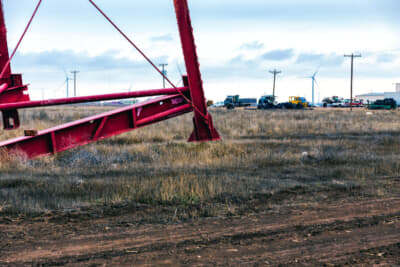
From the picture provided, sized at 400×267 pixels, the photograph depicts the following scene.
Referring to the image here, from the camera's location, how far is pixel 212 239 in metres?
5.11

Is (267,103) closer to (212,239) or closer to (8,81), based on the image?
(8,81)

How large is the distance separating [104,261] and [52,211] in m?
2.48

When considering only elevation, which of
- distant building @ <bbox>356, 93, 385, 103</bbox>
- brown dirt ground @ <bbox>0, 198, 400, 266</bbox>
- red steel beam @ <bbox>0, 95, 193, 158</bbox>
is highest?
distant building @ <bbox>356, 93, 385, 103</bbox>

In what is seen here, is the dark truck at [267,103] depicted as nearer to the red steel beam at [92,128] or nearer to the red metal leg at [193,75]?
the red metal leg at [193,75]

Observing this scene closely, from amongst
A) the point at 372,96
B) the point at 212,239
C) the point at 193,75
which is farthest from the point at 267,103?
the point at 372,96

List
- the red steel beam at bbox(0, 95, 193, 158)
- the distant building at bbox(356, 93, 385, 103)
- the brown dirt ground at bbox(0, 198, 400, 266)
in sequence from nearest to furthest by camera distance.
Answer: the brown dirt ground at bbox(0, 198, 400, 266), the red steel beam at bbox(0, 95, 193, 158), the distant building at bbox(356, 93, 385, 103)

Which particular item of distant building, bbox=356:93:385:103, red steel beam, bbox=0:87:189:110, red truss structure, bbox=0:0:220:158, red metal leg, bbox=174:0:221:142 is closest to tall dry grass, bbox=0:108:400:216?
red truss structure, bbox=0:0:220:158

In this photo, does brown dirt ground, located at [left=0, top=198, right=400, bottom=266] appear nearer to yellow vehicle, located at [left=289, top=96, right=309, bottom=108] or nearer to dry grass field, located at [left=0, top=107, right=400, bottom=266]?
dry grass field, located at [left=0, top=107, right=400, bottom=266]

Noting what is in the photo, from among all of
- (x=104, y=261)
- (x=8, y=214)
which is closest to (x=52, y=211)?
(x=8, y=214)

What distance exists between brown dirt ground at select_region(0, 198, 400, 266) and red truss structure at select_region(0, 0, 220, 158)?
3949 millimetres

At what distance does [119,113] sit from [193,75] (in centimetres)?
203

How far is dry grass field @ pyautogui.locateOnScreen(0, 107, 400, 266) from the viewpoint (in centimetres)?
468

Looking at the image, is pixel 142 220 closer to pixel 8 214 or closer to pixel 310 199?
pixel 8 214

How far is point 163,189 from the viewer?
24.9 feet
